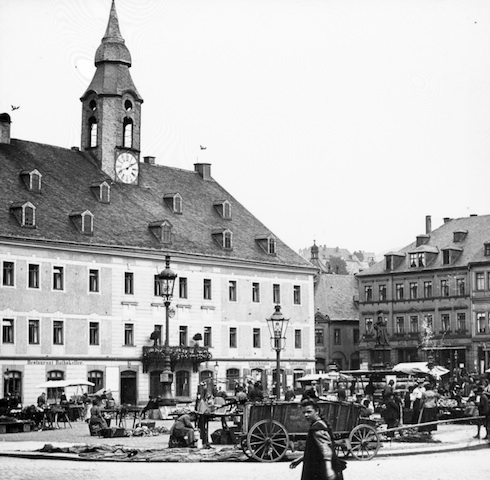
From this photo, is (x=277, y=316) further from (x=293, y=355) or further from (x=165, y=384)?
(x=293, y=355)

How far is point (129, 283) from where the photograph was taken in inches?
2379

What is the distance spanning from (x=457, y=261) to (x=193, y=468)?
215ft

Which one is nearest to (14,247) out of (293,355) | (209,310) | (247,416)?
(209,310)

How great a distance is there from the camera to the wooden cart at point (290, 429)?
23.4 meters

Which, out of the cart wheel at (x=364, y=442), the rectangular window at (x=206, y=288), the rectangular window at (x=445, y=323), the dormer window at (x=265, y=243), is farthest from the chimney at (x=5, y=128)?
the cart wheel at (x=364, y=442)

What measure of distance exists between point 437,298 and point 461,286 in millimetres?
2416

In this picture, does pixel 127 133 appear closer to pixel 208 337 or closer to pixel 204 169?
pixel 204 169

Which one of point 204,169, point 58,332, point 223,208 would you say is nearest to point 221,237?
point 223,208

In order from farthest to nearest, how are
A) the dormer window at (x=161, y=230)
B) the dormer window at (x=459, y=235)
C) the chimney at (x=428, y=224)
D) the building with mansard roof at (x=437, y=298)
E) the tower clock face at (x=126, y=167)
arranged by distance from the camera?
the chimney at (x=428, y=224), the dormer window at (x=459, y=235), the building with mansard roof at (x=437, y=298), the tower clock face at (x=126, y=167), the dormer window at (x=161, y=230)

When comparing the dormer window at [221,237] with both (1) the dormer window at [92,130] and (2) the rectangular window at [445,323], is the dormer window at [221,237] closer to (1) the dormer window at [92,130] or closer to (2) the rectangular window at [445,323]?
(1) the dormer window at [92,130]

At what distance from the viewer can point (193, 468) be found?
2192 cm

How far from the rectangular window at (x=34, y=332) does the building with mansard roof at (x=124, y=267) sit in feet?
0.18

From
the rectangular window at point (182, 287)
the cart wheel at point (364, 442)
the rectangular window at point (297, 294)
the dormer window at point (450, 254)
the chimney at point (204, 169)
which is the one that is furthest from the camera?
the dormer window at point (450, 254)

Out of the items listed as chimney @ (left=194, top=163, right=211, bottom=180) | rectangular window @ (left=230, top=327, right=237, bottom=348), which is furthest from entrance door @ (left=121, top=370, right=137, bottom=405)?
chimney @ (left=194, top=163, right=211, bottom=180)
